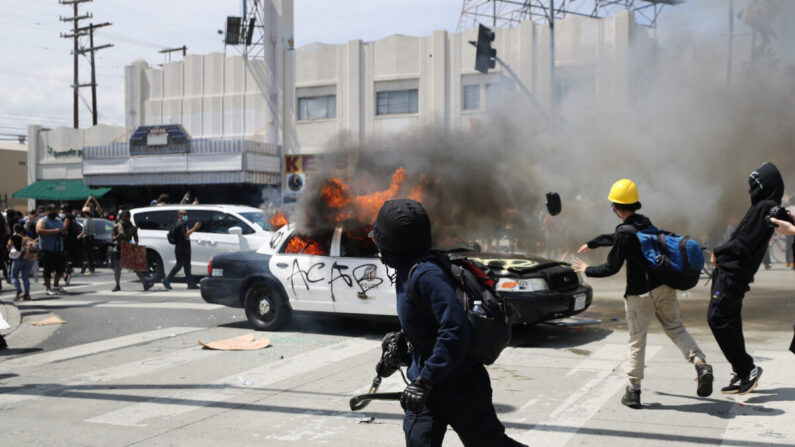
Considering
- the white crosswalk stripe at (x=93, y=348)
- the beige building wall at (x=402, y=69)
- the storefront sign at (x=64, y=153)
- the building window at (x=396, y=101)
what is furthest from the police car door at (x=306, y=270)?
the storefront sign at (x=64, y=153)

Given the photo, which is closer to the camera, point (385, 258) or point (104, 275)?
point (385, 258)

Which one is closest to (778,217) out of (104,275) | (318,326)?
(318,326)

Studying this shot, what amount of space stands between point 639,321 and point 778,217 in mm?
1244

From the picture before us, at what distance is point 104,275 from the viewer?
18.0 metres

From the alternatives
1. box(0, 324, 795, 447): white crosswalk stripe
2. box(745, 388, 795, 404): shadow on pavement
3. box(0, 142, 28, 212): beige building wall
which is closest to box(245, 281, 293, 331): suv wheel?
box(0, 324, 795, 447): white crosswalk stripe

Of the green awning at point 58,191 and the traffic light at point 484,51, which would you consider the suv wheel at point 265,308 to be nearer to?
the traffic light at point 484,51

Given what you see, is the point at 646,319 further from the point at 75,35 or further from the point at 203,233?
the point at 75,35

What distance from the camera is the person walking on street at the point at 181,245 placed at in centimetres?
1393

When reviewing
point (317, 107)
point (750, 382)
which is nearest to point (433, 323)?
point (750, 382)

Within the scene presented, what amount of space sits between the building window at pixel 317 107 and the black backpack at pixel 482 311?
91.1 ft

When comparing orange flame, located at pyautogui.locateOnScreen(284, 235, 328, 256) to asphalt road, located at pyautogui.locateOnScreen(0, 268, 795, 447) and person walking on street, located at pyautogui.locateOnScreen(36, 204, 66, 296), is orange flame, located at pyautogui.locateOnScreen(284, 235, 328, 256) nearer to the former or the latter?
asphalt road, located at pyautogui.locateOnScreen(0, 268, 795, 447)

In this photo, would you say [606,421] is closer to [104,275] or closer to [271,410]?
[271,410]

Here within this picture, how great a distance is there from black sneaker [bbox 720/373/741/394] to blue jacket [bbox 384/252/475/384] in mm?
3499

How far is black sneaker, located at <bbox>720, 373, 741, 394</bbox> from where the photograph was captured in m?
5.59
